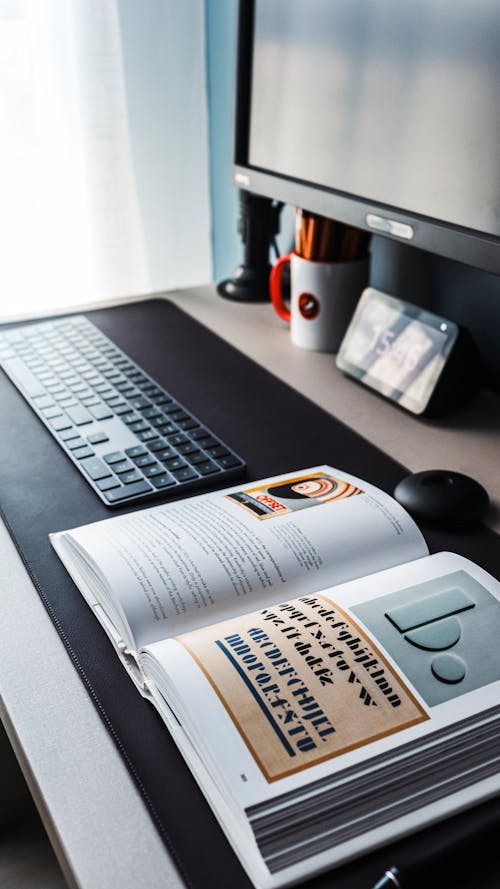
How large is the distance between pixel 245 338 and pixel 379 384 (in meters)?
0.25

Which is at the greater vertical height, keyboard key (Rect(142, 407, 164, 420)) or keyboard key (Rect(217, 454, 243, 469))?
keyboard key (Rect(217, 454, 243, 469))

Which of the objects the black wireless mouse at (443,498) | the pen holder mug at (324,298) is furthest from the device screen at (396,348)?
the black wireless mouse at (443,498)

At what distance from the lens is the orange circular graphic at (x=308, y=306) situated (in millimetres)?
1041

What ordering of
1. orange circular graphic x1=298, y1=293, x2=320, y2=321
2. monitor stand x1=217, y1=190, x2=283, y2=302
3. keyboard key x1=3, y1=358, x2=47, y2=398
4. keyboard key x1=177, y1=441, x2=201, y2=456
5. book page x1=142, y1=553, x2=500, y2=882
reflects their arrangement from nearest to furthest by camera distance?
1. book page x1=142, y1=553, x2=500, y2=882
2. keyboard key x1=177, y1=441, x2=201, y2=456
3. keyboard key x1=3, y1=358, x2=47, y2=398
4. orange circular graphic x1=298, y1=293, x2=320, y2=321
5. monitor stand x1=217, y1=190, x2=283, y2=302

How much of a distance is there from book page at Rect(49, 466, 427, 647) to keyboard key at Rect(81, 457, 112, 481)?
0.30 feet

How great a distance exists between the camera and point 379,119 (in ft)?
2.62

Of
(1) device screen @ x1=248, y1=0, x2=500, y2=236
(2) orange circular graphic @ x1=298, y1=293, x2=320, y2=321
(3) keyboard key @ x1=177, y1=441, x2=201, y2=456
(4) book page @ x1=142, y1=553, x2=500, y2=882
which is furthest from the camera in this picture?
(2) orange circular graphic @ x1=298, y1=293, x2=320, y2=321

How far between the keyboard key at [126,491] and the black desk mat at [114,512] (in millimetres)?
12

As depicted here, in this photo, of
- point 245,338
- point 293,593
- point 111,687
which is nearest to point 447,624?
point 293,593

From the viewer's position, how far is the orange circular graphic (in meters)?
1.04

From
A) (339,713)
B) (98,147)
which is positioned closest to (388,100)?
(339,713)

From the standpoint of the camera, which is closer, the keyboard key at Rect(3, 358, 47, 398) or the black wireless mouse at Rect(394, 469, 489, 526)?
the black wireless mouse at Rect(394, 469, 489, 526)

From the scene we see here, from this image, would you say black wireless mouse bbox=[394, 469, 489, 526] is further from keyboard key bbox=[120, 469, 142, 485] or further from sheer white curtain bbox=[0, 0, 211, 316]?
sheer white curtain bbox=[0, 0, 211, 316]

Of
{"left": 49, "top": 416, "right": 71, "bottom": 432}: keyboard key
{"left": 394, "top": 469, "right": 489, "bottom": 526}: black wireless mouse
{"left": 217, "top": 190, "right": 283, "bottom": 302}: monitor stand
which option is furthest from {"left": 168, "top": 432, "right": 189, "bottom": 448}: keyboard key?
{"left": 217, "top": 190, "right": 283, "bottom": 302}: monitor stand
